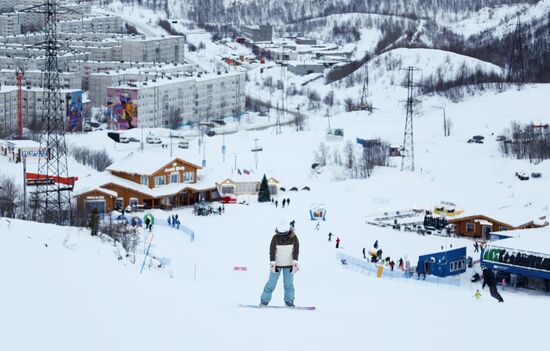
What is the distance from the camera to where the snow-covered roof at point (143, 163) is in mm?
19750

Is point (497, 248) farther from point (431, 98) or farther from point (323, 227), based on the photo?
point (431, 98)

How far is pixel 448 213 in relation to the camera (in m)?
17.6

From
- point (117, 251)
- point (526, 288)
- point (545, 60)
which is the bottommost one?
point (526, 288)

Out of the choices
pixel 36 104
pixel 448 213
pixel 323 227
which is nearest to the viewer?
pixel 323 227

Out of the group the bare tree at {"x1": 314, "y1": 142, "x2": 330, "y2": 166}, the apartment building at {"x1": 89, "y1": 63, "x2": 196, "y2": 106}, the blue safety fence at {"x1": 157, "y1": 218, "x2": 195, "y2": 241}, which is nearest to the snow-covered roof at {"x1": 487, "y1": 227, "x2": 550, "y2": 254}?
the blue safety fence at {"x1": 157, "y1": 218, "x2": 195, "y2": 241}

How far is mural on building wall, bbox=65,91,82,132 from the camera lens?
112 ft

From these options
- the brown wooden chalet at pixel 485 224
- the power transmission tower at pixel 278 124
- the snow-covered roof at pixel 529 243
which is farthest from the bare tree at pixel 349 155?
the snow-covered roof at pixel 529 243

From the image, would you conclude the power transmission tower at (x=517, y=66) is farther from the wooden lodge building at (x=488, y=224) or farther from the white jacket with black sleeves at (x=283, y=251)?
the white jacket with black sleeves at (x=283, y=251)

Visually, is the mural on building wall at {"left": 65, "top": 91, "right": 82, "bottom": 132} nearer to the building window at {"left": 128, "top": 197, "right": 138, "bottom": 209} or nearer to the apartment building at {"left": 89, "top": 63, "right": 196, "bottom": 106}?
the apartment building at {"left": 89, "top": 63, "right": 196, "bottom": 106}

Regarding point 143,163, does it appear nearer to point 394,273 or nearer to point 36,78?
point 394,273

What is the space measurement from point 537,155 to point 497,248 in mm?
11443

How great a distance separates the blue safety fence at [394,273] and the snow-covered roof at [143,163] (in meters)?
7.14

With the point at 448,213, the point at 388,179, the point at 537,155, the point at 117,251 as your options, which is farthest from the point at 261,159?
the point at 117,251

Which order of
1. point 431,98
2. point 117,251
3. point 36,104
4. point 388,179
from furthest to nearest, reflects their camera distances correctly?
point 431,98 < point 36,104 < point 388,179 < point 117,251
